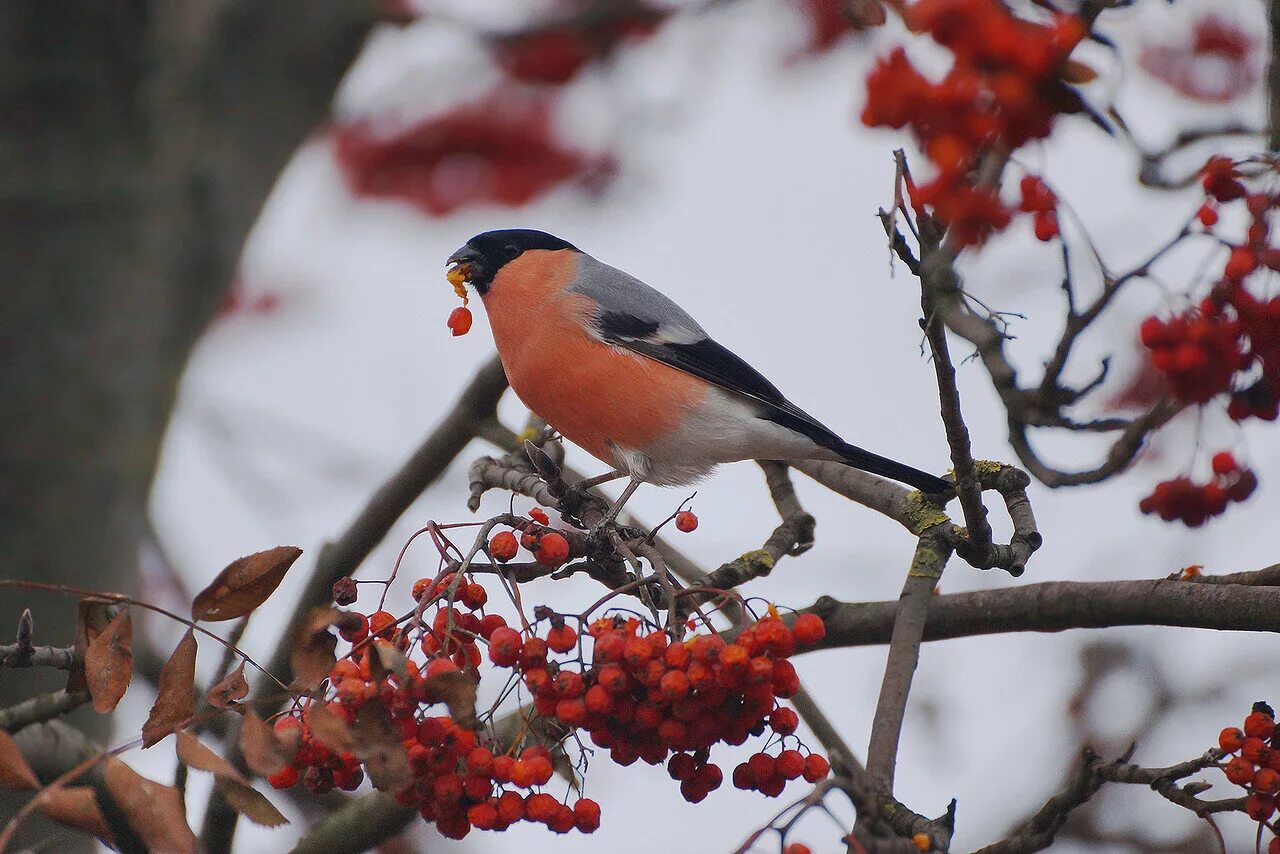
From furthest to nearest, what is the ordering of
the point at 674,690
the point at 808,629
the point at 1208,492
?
the point at 1208,492
the point at 808,629
the point at 674,690

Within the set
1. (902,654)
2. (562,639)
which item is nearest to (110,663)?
(562,639)

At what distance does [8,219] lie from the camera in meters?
3.69

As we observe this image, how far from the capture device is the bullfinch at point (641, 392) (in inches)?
152

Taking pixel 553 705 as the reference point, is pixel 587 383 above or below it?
above

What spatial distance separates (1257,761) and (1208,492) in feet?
2.26

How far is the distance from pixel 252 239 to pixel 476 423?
1.28 meters

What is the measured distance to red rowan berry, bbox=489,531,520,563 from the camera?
217cm

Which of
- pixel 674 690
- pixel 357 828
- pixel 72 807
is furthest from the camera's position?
pixel 357 828

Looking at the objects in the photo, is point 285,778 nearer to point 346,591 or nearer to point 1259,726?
point 346,591

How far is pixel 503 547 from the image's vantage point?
7.16 feet

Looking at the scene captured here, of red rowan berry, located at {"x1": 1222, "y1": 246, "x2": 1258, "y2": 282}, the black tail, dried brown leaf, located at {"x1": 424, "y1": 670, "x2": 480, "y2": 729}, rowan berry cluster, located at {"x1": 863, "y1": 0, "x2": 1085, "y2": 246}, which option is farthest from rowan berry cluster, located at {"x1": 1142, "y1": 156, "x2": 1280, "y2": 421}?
dried brown leaf, located at {"x1": 424, "y1": 670, "x2": 480, "y2": 729}

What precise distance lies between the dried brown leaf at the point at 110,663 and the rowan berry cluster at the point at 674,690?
21.9 inches

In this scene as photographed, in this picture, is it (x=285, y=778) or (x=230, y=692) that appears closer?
(x=230, y=692)

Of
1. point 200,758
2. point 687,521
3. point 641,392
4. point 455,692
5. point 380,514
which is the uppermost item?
point 641,392
